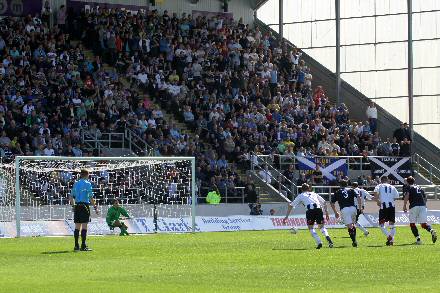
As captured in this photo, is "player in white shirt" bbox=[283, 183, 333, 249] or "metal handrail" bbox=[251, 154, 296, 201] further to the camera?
"metal handrail" bbox=[251, 154, 296, 201]

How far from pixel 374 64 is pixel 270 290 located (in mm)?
43257

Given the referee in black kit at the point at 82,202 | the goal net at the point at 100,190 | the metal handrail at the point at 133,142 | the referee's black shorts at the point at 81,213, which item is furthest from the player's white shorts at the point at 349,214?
the metal handrail at the point at 133,142

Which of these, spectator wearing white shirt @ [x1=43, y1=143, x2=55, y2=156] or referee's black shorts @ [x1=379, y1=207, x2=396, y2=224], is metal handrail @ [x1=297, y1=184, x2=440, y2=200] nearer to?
spectator wearing white shirt @ [x1=43, y1=143, x2=55, y2=156]

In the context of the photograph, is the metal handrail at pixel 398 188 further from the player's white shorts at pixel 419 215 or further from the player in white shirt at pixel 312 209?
the player in white shirt at pixel 312 209

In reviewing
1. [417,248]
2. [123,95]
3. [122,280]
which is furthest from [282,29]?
[122,280]

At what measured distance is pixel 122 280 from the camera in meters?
22.0

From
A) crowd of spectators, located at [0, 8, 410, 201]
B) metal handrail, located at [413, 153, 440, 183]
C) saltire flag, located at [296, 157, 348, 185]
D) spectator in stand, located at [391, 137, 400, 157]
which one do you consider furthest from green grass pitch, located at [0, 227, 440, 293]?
metal handrail, located at [413, 153, 440, 183]

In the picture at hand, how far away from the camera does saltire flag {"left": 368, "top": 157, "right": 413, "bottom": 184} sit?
5656cm

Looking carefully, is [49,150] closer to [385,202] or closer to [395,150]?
[385,202]

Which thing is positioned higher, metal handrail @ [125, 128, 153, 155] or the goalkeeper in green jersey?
metal handrail @ [125, 128, 153, 155]

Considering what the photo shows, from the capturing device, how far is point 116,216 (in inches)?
1665

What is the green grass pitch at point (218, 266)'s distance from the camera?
67.6 feet

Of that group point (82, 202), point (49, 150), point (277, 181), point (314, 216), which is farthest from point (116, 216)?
point (277, 181)

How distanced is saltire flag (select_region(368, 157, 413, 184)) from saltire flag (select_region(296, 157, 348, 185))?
1860mm
